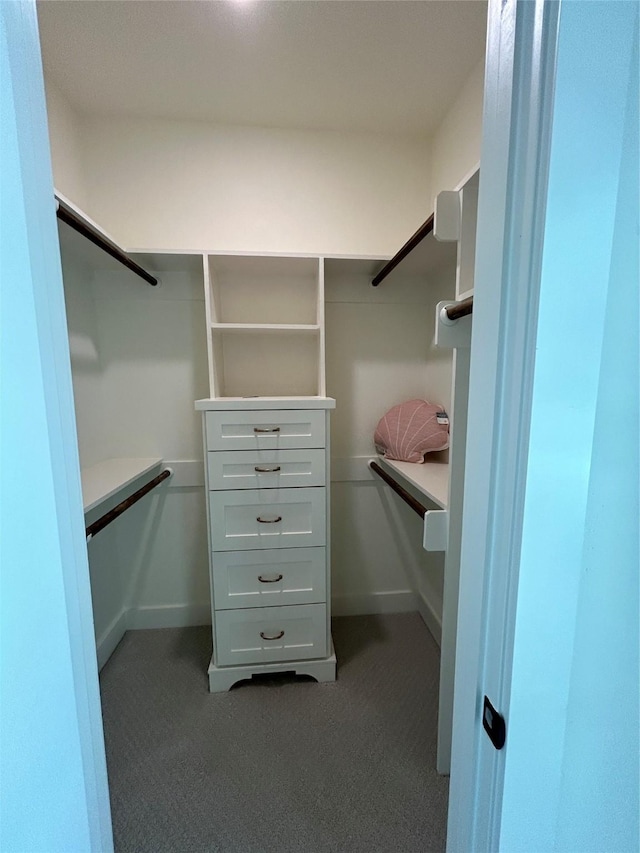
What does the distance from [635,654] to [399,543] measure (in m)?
1.69

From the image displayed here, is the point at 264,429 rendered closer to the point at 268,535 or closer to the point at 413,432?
the point at 268,535

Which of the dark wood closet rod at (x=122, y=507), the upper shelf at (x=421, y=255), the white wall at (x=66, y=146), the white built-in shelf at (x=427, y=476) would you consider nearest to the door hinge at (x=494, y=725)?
the white built-in shelf at (x=427, y=476)

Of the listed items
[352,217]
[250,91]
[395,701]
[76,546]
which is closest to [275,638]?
[395,701]

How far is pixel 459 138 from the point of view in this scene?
1489 millimetres

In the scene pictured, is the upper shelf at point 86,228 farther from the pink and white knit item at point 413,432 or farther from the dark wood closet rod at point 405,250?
the pink and white knit item at point 413,432

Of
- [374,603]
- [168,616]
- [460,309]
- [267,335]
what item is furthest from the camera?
[374,603]

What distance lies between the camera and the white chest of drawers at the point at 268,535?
1.44 m

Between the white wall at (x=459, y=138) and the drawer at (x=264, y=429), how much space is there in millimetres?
1084

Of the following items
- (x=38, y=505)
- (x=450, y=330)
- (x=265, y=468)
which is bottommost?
(x=265, y=468)

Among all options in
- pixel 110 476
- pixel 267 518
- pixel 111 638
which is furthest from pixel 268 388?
pixel 111 638

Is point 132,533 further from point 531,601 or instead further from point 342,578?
point 531,601

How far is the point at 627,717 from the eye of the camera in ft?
1.39

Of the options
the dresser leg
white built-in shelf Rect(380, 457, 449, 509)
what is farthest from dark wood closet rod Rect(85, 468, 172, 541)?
white built-in shelf Rect(380, 457, 449, 509)

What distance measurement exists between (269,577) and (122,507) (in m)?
0.67
